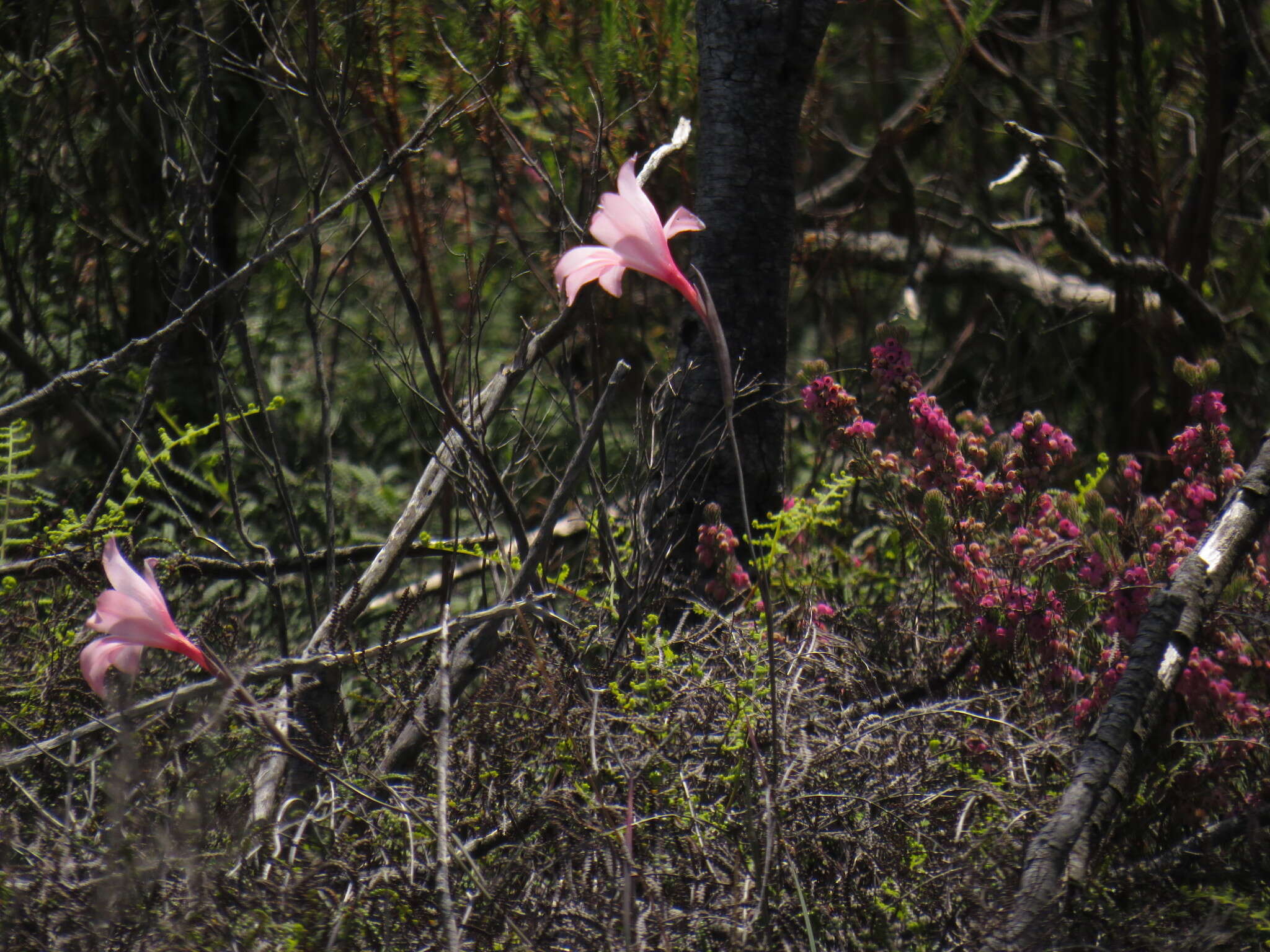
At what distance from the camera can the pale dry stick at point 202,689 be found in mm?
1890

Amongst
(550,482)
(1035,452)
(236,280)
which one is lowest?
(550,482)

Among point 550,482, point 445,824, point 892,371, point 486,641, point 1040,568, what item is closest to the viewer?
point 445,824

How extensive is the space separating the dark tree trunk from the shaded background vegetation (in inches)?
5.2

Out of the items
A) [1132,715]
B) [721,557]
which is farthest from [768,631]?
[721,557]

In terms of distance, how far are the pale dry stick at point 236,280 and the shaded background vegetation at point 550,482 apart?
37 millimetres

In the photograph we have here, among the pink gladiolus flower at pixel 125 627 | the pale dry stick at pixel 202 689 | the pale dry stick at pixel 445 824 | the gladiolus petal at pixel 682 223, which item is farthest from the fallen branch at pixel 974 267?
the pink gladiolus flower at pixel 125 627

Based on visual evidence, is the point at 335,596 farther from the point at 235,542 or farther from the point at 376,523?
the point at 376,523

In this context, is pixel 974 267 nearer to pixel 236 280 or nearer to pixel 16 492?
pixel 236 280

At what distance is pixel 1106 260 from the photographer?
12.5 feet

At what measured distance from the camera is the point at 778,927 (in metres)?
1.71

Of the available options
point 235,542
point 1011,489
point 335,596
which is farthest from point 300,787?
point 235,542

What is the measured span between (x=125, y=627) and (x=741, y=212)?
1.77 meters

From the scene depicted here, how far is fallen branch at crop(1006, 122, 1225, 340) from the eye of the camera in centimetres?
342

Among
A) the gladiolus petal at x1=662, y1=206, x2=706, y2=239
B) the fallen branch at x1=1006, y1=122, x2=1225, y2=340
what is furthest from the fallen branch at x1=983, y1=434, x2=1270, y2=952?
the fallen branch at x1=1006, y1=122, x2=1225, y2=340
